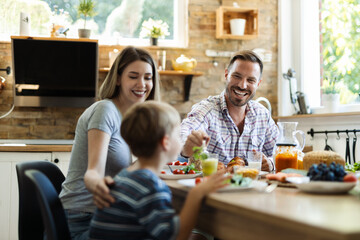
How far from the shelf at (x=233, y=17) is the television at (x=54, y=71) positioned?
1271mm

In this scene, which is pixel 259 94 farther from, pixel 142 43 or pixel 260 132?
pixel 260 132

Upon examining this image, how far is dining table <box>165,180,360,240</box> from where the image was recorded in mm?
944

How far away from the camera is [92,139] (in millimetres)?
1760

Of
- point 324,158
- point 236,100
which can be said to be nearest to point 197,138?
point 324,158

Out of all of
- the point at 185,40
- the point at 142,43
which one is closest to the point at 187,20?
the point at 185,40

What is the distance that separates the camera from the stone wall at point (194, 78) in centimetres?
430

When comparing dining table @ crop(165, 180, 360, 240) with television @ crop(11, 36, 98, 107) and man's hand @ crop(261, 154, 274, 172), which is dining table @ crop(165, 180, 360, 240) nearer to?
man's hand @ crop(261, 154, 274, 172)

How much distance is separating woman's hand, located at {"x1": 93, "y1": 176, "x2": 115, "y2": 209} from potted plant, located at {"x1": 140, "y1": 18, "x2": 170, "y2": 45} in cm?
319

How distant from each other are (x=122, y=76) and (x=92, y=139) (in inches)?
16.5

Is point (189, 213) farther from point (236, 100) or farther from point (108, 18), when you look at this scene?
point (108, 18)

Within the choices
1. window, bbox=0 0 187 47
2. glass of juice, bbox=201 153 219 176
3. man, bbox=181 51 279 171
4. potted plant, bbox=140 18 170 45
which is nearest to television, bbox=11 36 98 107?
window, bbox=0 0 187 47

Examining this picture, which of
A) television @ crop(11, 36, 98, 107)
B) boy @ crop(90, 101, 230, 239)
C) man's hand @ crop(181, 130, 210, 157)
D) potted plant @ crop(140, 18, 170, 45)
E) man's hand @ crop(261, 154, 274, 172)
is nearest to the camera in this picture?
boy @ crop(90, 101, 230, 239)

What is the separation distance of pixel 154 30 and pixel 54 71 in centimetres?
105

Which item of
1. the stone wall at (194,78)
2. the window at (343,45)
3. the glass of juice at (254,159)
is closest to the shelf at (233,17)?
the stone wall at (194,78)
